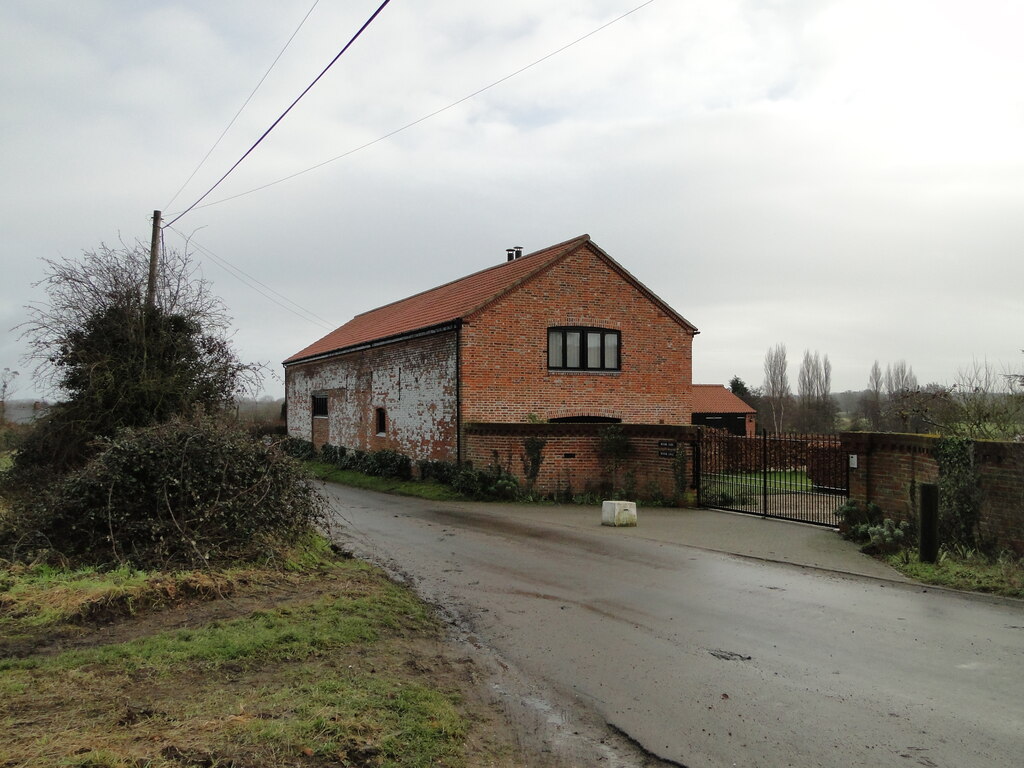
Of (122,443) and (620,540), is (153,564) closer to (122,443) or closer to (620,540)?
(122,443)

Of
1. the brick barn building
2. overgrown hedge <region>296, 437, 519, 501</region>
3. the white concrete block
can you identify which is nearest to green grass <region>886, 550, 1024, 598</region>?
the white concrete block

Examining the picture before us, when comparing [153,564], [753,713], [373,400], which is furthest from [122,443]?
[373,400]

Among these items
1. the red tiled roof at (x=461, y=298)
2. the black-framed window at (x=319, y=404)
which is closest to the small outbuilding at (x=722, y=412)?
the red tiled roof at (x=461, y=298)

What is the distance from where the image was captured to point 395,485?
71.1 feet

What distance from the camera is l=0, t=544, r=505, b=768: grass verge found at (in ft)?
13.0

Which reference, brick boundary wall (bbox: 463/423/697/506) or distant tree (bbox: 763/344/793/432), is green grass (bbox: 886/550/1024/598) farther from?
distant tree (bbox: 763/344/793/432)

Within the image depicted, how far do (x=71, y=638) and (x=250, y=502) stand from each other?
9.32ft

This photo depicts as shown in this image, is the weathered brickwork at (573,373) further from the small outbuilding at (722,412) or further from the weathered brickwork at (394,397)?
the small outbuilding at (722,412)

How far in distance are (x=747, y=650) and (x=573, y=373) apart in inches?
612

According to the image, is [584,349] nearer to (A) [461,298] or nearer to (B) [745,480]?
(A) [461,298]

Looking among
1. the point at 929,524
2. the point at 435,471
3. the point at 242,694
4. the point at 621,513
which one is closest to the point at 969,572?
the point at 929,524

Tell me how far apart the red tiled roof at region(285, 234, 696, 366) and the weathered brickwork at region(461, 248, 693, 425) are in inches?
9.9

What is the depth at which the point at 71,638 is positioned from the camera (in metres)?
5.94

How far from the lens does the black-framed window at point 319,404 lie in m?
31.8
